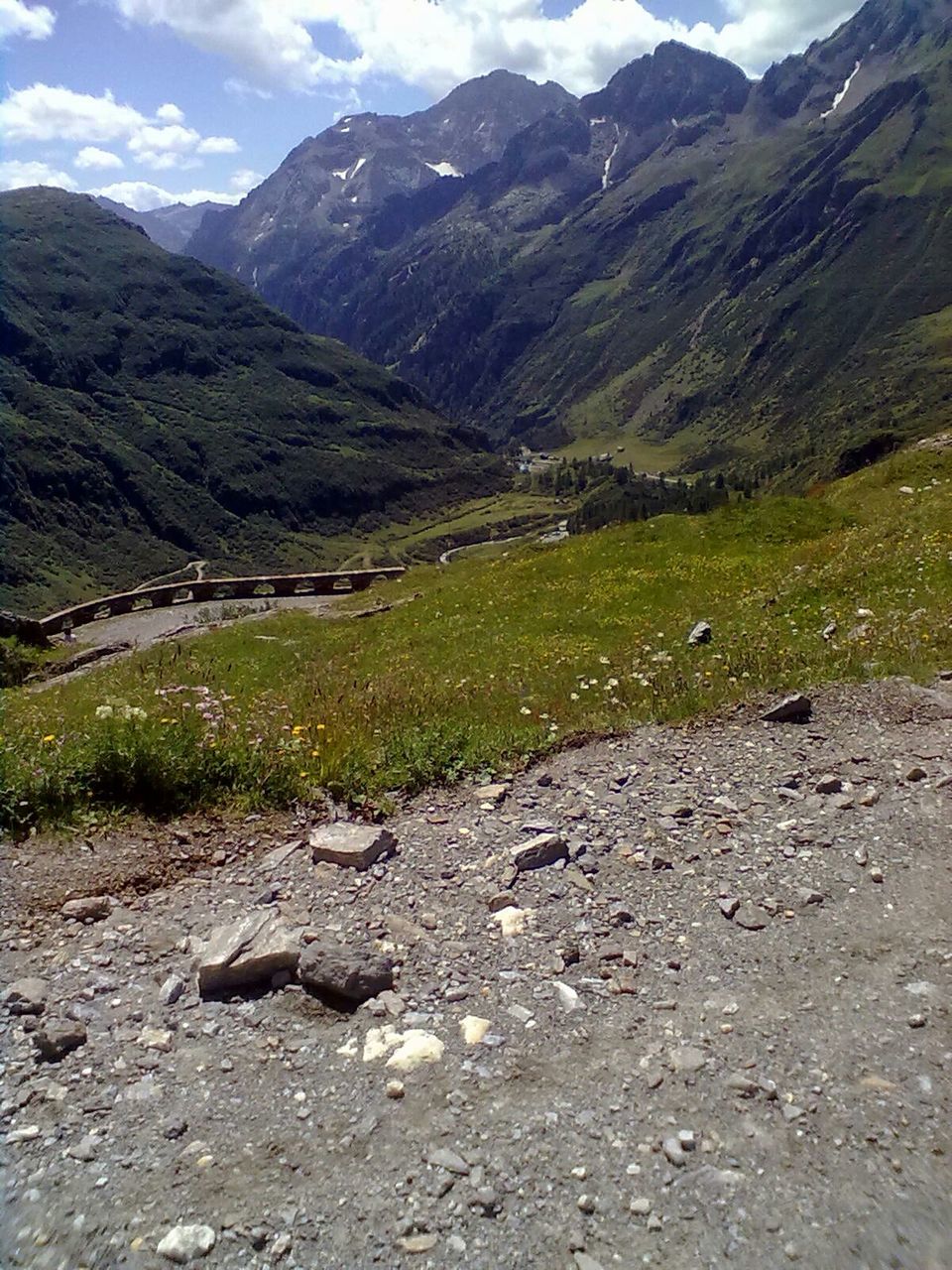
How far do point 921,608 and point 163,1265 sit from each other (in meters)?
14.2

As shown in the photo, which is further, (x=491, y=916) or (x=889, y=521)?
(x=889, y=521)

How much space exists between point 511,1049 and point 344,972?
4.14 feet

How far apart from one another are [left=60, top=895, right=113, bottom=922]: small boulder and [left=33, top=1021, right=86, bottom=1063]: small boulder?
1460 mm

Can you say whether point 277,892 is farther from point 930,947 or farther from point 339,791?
point 930,947

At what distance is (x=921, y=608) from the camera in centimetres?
1455

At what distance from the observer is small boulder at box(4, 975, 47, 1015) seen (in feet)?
18.5

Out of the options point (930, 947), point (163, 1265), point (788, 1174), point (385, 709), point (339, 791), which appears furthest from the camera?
point (385, 709)

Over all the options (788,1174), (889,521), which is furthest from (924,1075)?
(889,521)

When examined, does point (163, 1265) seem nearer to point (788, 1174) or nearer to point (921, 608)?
point (788, 1174)

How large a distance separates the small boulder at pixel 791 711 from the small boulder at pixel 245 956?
6.62m

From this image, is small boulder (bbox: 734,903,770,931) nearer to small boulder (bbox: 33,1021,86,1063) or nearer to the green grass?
the green grass

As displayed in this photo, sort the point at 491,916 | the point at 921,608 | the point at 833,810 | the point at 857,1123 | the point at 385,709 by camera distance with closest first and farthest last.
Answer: the point at 857,1123
the point at 491,916
the point at 833,810
the point at 385,709
the point at 921,608

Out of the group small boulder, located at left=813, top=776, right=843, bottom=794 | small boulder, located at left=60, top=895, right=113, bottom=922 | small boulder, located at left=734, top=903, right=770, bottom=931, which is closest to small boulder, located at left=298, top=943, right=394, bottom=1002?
small boulder, located at left=60, top=895, right=113, bottom=922

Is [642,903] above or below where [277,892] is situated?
below
